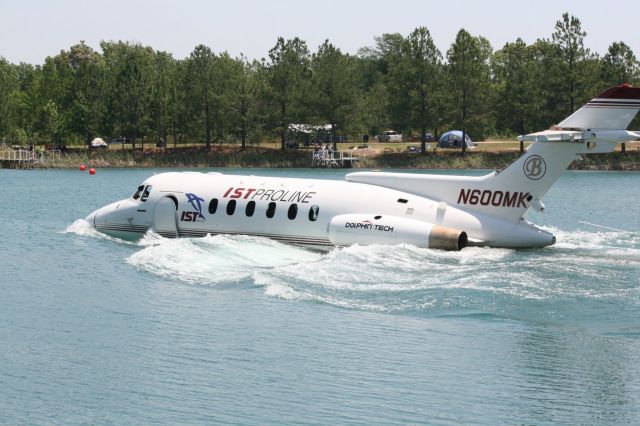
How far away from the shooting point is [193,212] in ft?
126

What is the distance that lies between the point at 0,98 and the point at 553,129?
11884 cm

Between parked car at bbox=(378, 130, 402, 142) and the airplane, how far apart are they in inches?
4317

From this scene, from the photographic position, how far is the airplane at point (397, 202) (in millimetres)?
32250

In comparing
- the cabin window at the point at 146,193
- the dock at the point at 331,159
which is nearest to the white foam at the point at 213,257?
the cabin window at the point at 146,193

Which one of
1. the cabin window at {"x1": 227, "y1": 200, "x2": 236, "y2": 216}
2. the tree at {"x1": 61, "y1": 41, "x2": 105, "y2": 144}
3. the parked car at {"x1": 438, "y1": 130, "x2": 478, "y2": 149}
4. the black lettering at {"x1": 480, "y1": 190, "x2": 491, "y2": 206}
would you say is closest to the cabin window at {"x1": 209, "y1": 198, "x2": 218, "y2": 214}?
the cabin window at {"x1": 227, "y1": 200, "x2": 236, "y2": 216}

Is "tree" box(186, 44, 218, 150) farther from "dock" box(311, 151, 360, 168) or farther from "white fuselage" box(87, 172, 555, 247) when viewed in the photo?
"white fuselage" box(87, 172, 555, 247)

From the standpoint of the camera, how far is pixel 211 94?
410ft

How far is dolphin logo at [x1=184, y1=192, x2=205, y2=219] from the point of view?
125ft

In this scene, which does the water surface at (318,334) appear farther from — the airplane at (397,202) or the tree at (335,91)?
the tree at (335,91)

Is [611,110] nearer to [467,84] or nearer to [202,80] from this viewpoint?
[467,84]

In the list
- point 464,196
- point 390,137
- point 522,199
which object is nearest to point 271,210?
point 464,196

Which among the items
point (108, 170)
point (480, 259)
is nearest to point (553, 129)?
point (480, 259)

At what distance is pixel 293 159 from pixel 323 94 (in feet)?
28.8

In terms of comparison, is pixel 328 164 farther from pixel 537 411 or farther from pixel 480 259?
pixel 537 411
